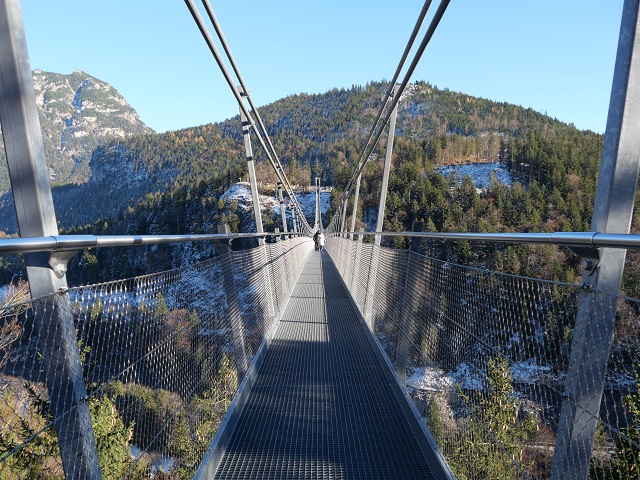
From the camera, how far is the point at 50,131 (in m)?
198

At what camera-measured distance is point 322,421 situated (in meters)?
2.57

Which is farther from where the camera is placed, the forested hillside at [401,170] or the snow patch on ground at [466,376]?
the forested hillside at [401,170]

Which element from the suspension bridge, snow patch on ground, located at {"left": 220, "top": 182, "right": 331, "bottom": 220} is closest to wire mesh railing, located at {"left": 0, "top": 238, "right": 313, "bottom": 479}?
the suspension bridge

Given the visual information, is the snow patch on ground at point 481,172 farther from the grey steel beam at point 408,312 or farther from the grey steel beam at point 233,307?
the grey steel beam at point 233,307

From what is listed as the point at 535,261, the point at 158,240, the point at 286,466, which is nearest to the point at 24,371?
the point at 158,240

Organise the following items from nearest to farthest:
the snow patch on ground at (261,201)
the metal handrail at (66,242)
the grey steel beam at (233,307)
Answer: the metal handrail at (66,242) < the grey steel beam at (233,307) < the snow patch on ground at (261,201)

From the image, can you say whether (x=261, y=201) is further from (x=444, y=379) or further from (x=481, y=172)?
(x=444, y=379)

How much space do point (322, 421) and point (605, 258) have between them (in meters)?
1.86

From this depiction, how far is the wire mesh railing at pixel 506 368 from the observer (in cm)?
117

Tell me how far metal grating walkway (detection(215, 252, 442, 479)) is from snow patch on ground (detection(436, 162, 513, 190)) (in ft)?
236

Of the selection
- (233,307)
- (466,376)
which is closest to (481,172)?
(233,307)

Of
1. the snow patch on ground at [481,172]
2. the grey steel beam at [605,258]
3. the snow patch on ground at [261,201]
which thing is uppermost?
the snow patch on ground at [481,172]

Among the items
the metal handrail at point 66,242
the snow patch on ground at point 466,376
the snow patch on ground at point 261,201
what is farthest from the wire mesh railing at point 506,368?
the snow patch on ground at point 261,201

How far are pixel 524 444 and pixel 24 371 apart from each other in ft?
5.53
